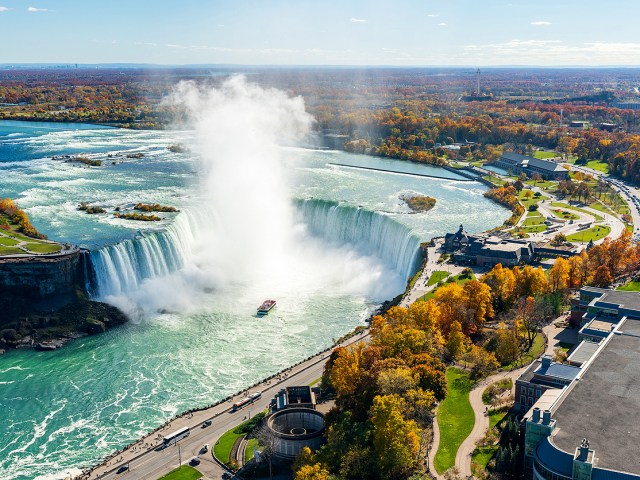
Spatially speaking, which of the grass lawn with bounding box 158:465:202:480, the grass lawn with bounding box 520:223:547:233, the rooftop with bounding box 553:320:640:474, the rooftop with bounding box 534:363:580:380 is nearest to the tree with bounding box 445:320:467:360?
the rooftop with bounding box 534:363:580:380

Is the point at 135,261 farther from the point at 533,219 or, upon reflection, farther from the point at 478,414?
the point at 533,219

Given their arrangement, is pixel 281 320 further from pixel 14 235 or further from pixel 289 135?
pixel 289 135

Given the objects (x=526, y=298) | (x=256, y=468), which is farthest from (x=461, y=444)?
(x=526, y=298)

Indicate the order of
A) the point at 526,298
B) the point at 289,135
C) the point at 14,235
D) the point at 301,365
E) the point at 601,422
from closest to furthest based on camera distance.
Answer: the point at 601,422 < the point at 301,365 < the point at 526,298 < the point at 14,235 < the point at 289,135

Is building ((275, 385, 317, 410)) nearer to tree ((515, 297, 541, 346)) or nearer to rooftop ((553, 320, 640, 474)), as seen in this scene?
rooftop ((553, 320, 640, 474))

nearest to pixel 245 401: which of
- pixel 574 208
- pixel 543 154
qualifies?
pixel 574 208

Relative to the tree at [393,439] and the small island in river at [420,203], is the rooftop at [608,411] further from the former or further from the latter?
the small island in river at [420,203]

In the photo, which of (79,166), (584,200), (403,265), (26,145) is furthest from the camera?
(26,145)
